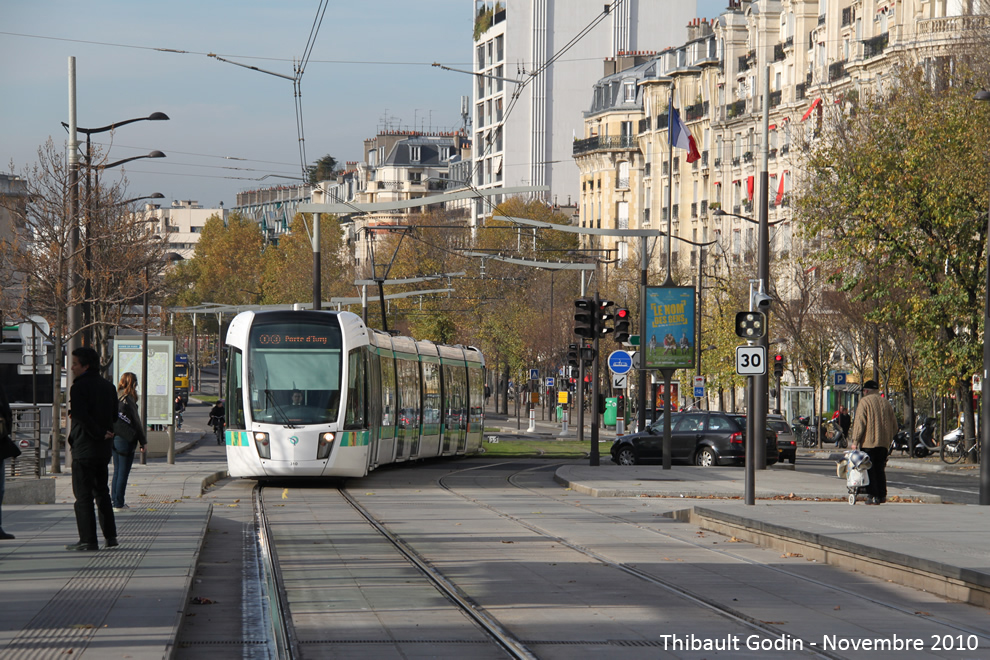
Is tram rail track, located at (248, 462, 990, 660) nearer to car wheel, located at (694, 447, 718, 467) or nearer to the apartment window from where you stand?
car wheel, located at (694, 447, 718, 467)

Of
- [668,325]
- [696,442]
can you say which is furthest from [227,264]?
[668,325]

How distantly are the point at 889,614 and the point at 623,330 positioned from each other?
25.0 m

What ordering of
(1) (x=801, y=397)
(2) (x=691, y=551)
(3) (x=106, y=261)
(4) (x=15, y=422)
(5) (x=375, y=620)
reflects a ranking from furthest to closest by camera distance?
(1) (x=801, y=397) → (3) (x=106, y=261) → (4) (x=15, y=422) → (2) (x=691, y=551) → (5) (x=375, y=620)

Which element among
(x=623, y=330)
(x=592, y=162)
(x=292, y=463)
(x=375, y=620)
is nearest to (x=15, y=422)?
(x=292, y=463)

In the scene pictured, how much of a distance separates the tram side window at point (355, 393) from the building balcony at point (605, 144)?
252 feet

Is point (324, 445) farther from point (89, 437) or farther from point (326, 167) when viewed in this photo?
point (326, 167)

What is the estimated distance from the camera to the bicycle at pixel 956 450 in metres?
40.2

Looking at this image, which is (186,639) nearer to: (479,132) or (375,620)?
(375,620)

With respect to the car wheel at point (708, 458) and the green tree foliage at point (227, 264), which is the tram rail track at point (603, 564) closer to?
the car wheel at point (708, 458)

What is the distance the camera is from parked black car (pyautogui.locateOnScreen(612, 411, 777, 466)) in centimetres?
3453

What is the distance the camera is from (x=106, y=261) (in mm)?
43812

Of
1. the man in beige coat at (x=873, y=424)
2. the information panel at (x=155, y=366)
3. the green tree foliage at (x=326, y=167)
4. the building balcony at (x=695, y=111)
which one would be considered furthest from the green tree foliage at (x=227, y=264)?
the man in beige coat at (x=873, y=424)

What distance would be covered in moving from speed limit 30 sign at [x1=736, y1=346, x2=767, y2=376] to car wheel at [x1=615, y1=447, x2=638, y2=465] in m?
16.0

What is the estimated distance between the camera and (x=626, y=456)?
3534cm
